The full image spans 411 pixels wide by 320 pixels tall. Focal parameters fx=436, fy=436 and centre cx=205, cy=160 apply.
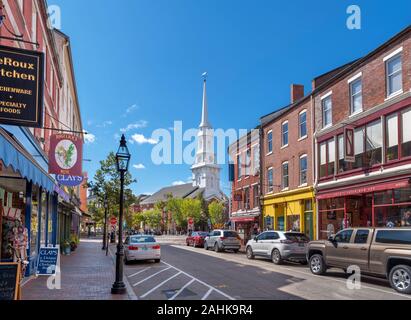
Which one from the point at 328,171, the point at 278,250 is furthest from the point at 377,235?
the point at 328,171

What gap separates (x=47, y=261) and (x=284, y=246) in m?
10.5

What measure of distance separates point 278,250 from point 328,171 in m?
6.91

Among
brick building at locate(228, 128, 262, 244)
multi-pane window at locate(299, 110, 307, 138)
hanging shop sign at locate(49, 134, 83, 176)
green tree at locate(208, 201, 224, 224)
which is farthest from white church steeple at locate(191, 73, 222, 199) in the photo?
hanging shop sign at locate(49, 134, 83, 176)

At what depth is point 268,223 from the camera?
1318 inches

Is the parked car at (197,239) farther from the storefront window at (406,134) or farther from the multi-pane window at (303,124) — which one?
the storefront window at (406,134)

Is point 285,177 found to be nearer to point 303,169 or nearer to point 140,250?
point 303,169

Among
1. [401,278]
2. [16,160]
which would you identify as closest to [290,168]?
[401,278]

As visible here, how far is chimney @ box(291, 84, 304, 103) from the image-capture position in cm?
3391

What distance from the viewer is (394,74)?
19.9 metres

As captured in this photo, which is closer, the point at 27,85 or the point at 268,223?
the point at 27,85

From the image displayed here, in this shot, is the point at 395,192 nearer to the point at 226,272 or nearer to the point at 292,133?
the point at 226,272

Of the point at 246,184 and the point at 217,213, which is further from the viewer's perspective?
the point at 217,213

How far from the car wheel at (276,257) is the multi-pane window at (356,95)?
8391 millimetres

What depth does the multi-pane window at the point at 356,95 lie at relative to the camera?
882 inches
